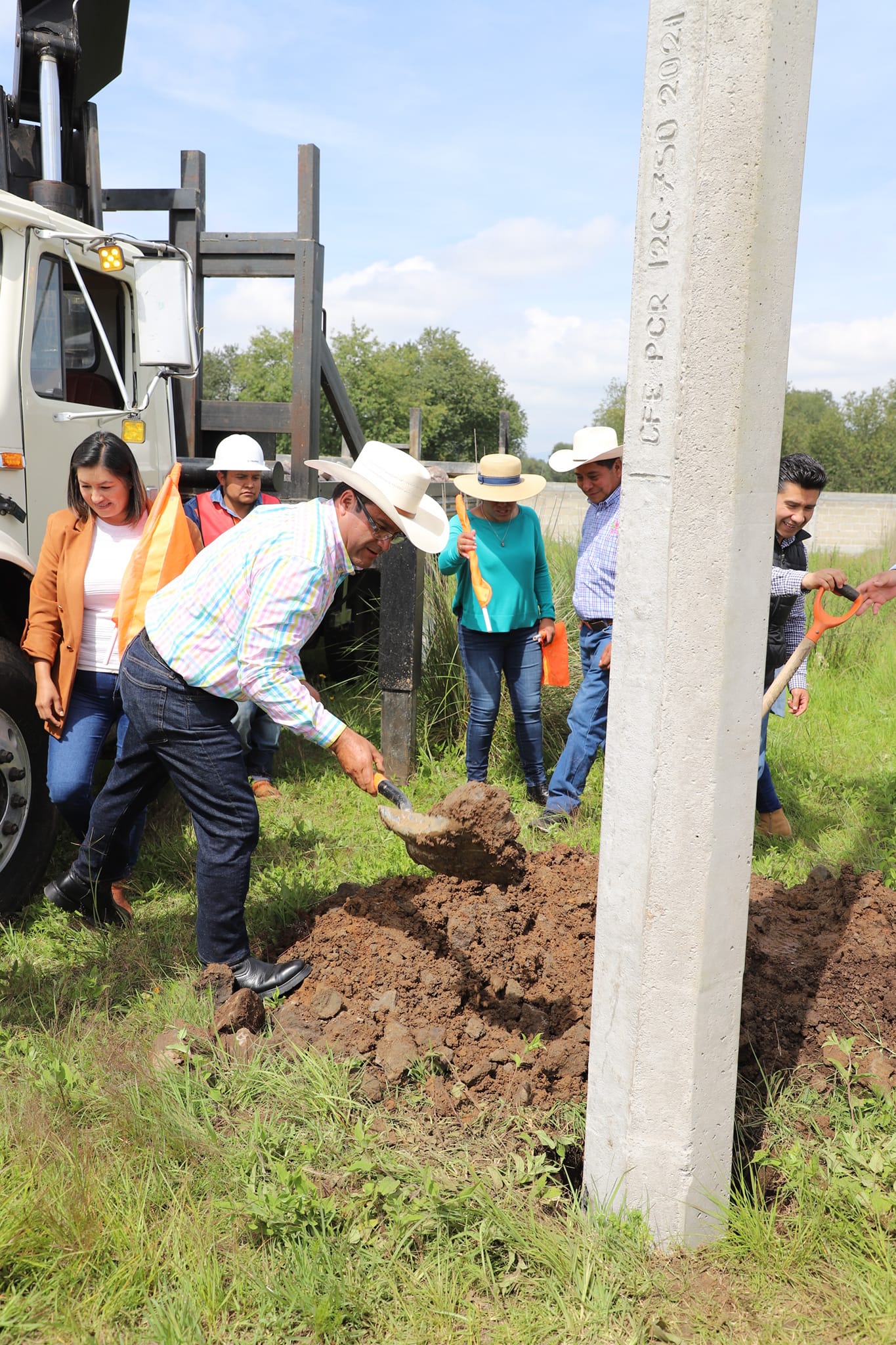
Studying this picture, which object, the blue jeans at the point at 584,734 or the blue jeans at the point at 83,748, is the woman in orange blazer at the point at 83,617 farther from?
the blue jeans at the point at 584,734

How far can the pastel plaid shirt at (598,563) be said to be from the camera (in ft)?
16.2

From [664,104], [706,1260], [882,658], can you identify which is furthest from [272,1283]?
[882,658]

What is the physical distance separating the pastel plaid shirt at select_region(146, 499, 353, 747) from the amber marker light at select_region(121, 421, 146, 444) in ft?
6.21

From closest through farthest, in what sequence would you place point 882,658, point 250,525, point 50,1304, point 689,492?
point 689,492, point 50,1304, point 250,525, point 882,658

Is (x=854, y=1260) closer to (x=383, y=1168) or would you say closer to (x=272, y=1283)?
(x=383, y=1168)

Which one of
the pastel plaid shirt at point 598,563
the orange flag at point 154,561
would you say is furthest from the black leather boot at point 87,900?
the pastel plaid shirt at point 598,563

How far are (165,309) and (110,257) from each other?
0.31 meters

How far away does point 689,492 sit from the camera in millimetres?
1932

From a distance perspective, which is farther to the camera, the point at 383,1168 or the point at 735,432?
the point at 383,1168

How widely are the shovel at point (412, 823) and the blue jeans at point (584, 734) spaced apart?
6.16 feet

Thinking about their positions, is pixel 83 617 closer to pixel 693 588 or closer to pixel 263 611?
pixel 263 611

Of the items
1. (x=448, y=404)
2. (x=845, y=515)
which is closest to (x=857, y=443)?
(x=448, y=404)

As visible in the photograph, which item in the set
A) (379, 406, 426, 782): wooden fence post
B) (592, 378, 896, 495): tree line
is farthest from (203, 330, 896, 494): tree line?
(379, 406, 426, 782): wooden fence post

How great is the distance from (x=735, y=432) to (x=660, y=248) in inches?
14.9
